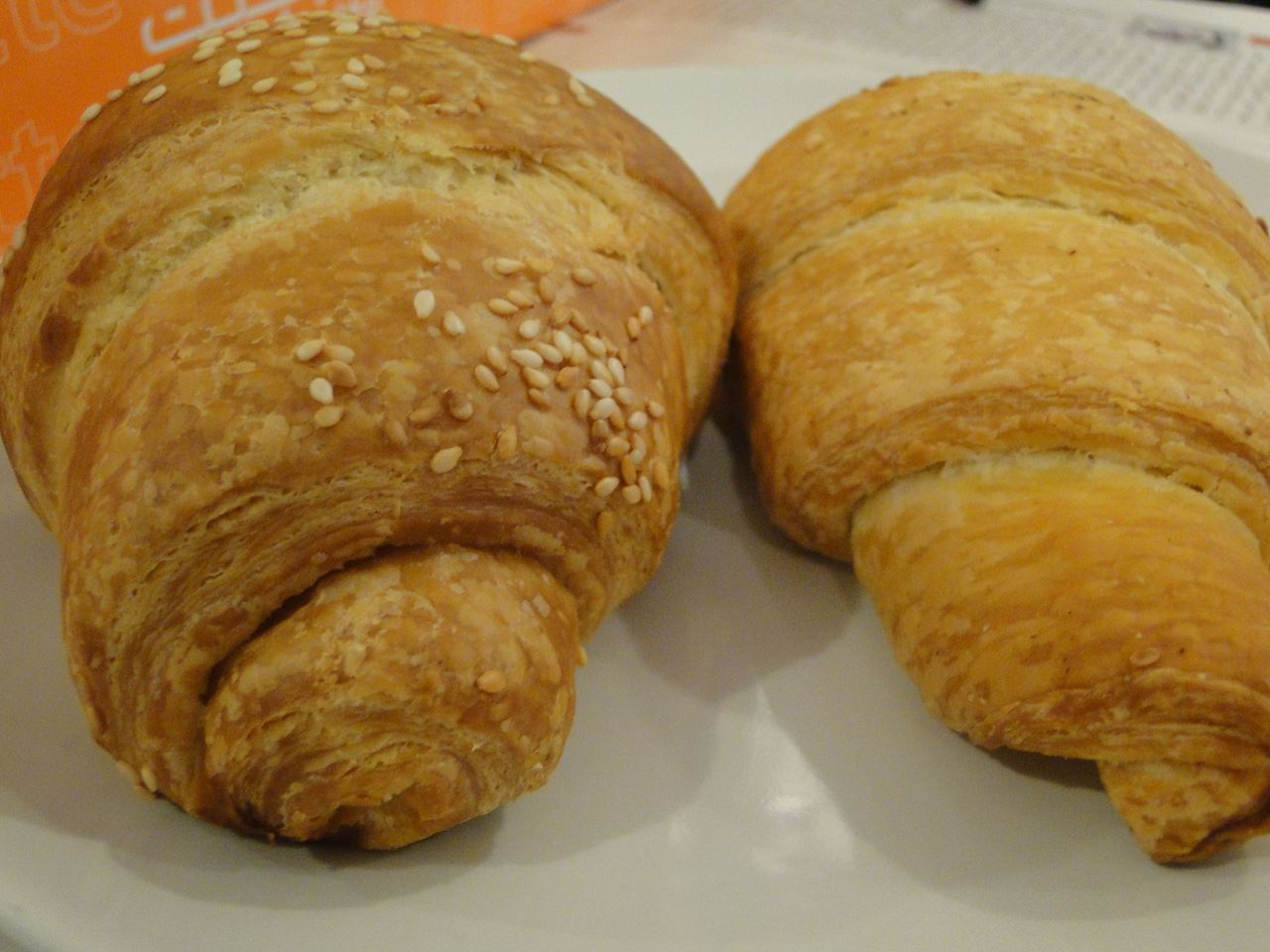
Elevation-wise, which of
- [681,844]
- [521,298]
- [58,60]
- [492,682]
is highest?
[58,60]

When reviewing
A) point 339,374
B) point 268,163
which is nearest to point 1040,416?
point 339,374

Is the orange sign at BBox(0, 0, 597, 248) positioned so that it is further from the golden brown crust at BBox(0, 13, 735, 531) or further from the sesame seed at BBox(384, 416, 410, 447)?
the sesame seed at BBox(384, 416, 410, 447)

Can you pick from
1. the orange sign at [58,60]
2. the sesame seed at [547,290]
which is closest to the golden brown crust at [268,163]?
the sesame seed at [547,290]

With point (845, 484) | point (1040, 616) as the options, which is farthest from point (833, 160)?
point (1040, 616)

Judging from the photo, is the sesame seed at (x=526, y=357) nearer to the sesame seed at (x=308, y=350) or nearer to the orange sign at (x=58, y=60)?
the sesame seed at (x=308, y=350)

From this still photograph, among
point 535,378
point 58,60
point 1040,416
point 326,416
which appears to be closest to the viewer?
point 326,416

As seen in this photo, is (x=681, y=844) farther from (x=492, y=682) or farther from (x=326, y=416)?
(x=326, y=416)
